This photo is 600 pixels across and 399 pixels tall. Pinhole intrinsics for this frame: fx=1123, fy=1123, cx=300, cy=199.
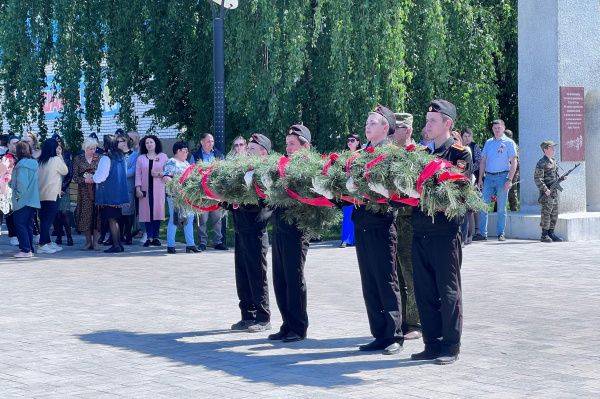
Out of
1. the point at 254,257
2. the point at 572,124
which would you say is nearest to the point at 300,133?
the point at 254,257

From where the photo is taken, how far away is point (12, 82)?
2206 cm

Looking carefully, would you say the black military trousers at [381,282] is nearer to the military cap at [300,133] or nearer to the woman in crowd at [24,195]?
the military cap at [300,133]

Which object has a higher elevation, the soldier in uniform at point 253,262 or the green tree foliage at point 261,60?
the green tree foliage at point 261,60

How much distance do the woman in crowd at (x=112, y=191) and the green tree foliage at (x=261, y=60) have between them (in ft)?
9.75

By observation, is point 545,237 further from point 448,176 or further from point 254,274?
point 448,176

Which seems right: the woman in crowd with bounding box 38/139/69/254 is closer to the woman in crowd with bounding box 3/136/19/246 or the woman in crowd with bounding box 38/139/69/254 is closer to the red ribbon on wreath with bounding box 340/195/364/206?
the woman in crowd with bounding box 3/136/19/246

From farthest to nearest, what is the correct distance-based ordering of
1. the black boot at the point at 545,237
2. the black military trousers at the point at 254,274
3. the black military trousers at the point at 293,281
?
the black boot at the point at 545,237
the black military trousers at the point at 254,274
the black military trousers at the point at 293,281

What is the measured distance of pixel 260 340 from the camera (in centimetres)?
955

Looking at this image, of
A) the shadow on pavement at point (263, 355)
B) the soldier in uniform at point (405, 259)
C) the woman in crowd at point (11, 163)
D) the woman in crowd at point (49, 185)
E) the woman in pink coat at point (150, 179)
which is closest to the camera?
the shadow on pavement at point (263, 355)

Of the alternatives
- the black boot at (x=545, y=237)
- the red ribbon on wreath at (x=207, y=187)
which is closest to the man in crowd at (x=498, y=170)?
the black boot at (x=545, y=237)

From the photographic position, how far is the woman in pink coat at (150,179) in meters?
17.8

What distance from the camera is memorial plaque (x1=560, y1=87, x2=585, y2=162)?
1883cm

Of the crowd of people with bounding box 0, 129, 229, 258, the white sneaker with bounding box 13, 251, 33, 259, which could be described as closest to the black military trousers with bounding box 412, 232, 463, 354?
the crowd of people with bounding box 0, 129, 229, 258

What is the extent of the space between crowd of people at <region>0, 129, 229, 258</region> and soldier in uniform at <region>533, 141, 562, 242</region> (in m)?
5.14
